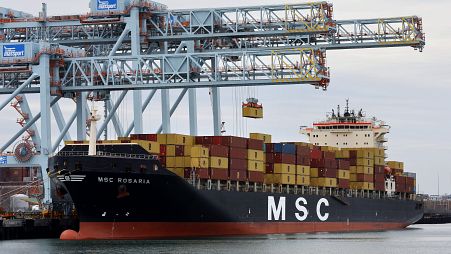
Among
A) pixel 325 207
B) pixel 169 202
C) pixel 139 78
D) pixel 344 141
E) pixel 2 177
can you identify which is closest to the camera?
pixel 169 202

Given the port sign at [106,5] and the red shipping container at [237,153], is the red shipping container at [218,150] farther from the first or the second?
the port sign at [106,5]

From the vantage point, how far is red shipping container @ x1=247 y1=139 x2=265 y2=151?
71.8 metres

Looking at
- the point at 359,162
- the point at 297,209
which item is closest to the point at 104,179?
the point at 297,209

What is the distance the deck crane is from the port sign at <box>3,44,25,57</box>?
0.21 ft

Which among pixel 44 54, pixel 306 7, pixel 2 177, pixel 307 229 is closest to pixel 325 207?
pixel 307 229

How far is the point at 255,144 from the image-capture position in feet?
238

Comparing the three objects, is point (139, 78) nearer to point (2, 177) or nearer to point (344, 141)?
point (344, 141)

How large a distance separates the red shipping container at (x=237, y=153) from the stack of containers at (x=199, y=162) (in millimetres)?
2377

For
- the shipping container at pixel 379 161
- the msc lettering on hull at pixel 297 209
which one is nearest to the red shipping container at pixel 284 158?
the msc lettering on hull at pixel 297 209

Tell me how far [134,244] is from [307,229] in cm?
1981

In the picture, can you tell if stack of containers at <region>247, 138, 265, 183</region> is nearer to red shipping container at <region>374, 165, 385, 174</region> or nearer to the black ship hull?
the black ship hull

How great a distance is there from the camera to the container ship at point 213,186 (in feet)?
210

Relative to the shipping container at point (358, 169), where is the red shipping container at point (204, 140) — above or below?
above

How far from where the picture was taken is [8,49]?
7644 cm
